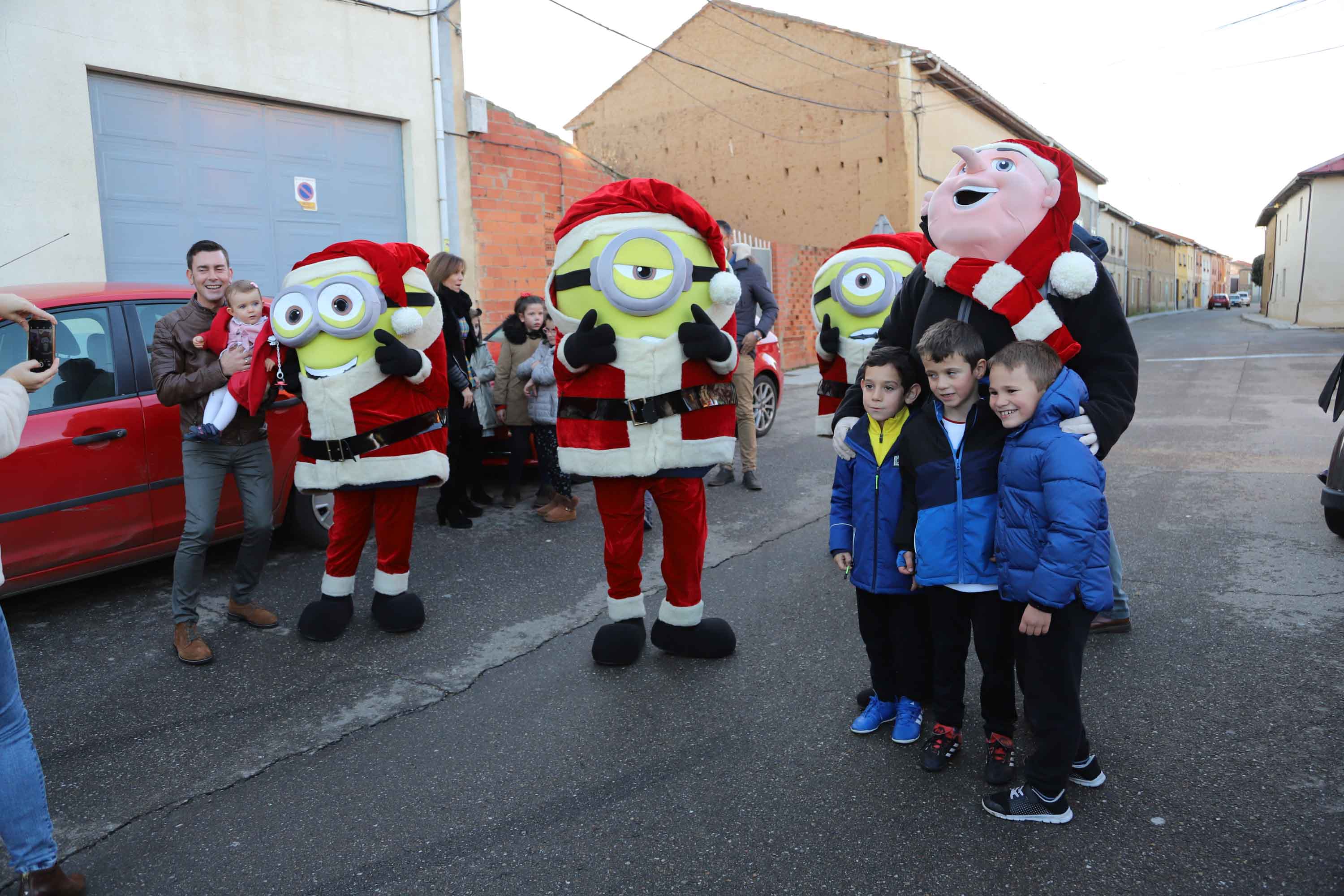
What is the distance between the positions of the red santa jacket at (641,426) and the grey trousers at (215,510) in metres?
1.55

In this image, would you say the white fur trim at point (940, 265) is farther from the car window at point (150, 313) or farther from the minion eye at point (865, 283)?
the car window at point (150, 313)

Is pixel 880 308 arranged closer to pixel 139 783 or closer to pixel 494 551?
pixel 494 551

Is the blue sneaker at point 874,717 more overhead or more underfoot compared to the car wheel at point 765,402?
more underfoot

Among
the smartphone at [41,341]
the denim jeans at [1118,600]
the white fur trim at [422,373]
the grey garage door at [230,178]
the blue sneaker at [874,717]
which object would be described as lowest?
the blue sneaker at [874,717]

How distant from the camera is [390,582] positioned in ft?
14.6

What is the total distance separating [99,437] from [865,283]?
156 inches

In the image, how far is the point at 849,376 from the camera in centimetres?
513

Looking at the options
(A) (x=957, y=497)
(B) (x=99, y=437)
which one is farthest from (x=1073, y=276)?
(B) (x=99, y=437)

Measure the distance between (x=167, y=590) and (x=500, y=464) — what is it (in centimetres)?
276

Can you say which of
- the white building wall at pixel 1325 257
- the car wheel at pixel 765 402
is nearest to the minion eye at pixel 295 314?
the car wheel at pixel 765 402

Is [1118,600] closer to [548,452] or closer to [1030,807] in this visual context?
[1030,807]

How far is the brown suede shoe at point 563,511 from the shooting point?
651cm

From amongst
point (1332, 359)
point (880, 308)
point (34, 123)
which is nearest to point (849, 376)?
point (880, 308)

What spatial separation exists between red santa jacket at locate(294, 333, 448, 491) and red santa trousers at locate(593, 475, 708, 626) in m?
0.94
